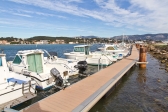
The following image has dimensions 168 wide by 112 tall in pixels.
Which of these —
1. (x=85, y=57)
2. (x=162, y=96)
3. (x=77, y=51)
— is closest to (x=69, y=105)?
(x=162, y=96)

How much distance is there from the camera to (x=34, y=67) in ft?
37.6

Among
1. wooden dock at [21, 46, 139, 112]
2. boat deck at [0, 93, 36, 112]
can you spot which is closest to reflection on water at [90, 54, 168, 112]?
wooden dock at [21, 46, 139, 112]

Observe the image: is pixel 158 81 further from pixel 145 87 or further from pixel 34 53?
pixel 34 53

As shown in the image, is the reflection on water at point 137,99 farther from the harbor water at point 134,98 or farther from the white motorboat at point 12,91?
the white motorboat at point 12,91

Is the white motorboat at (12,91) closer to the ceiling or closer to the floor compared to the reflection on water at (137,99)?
closer to the ceiling

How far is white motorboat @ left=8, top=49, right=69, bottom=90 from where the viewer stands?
10386 mm

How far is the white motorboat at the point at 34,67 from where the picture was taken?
409 inches

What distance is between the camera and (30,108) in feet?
20.3

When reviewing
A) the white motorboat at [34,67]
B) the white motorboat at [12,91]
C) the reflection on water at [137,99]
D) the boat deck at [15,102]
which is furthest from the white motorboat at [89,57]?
the boat deck at [15,102]

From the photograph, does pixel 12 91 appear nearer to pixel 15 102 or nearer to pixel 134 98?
pixel 15 102

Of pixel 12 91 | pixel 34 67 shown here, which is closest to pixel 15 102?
pixel 12 91

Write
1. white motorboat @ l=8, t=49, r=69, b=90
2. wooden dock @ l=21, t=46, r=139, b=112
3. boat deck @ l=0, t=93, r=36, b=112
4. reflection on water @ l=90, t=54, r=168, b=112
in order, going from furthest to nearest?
white motorboat @ l=8, t=49, r=69, b=90 < reflection on water @ l=90, t=54, r=168, b=112 < boat deck @ l=0, t=93, r=36, b=112 < wooden dock @ l=21, t=46, r=139, b=112

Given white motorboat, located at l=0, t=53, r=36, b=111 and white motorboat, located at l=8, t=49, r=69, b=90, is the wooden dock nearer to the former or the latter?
white motorboat, located at l=0, t=53, r=36, b=111

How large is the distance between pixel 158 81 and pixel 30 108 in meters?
11.8
